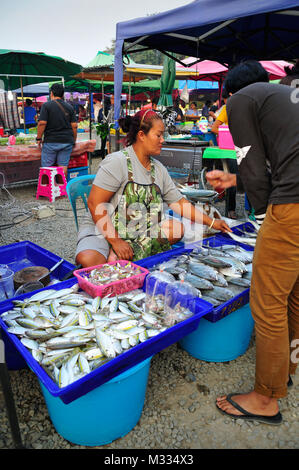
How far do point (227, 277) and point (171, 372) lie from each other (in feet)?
2.87

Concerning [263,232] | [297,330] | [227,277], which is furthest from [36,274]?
[297,330]

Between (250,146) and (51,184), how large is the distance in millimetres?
6056

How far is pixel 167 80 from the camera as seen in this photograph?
6785mm

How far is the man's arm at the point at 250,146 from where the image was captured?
1.63 meters

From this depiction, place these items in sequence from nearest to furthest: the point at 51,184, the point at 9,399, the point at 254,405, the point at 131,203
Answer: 1. the point at 9,399
2. the point at 254,405
3. the point at 131,203
4. the point at 51,184

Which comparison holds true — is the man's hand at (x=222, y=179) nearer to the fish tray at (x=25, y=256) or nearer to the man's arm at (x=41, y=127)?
the fish tray at (x=25, y=256)

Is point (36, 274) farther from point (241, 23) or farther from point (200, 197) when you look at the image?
point (241, 23)

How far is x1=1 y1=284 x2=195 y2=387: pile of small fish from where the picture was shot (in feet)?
5.37

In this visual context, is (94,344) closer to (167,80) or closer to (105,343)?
(105,343)

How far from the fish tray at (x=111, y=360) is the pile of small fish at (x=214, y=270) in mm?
236

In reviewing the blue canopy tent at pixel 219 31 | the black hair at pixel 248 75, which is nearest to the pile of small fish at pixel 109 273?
the black hair at pixel 248 75

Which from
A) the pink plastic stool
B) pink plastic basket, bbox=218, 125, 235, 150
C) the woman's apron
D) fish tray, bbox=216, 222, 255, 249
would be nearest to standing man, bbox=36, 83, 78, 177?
the pink plastic stool

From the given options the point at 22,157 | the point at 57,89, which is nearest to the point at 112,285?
the point at 57,89
